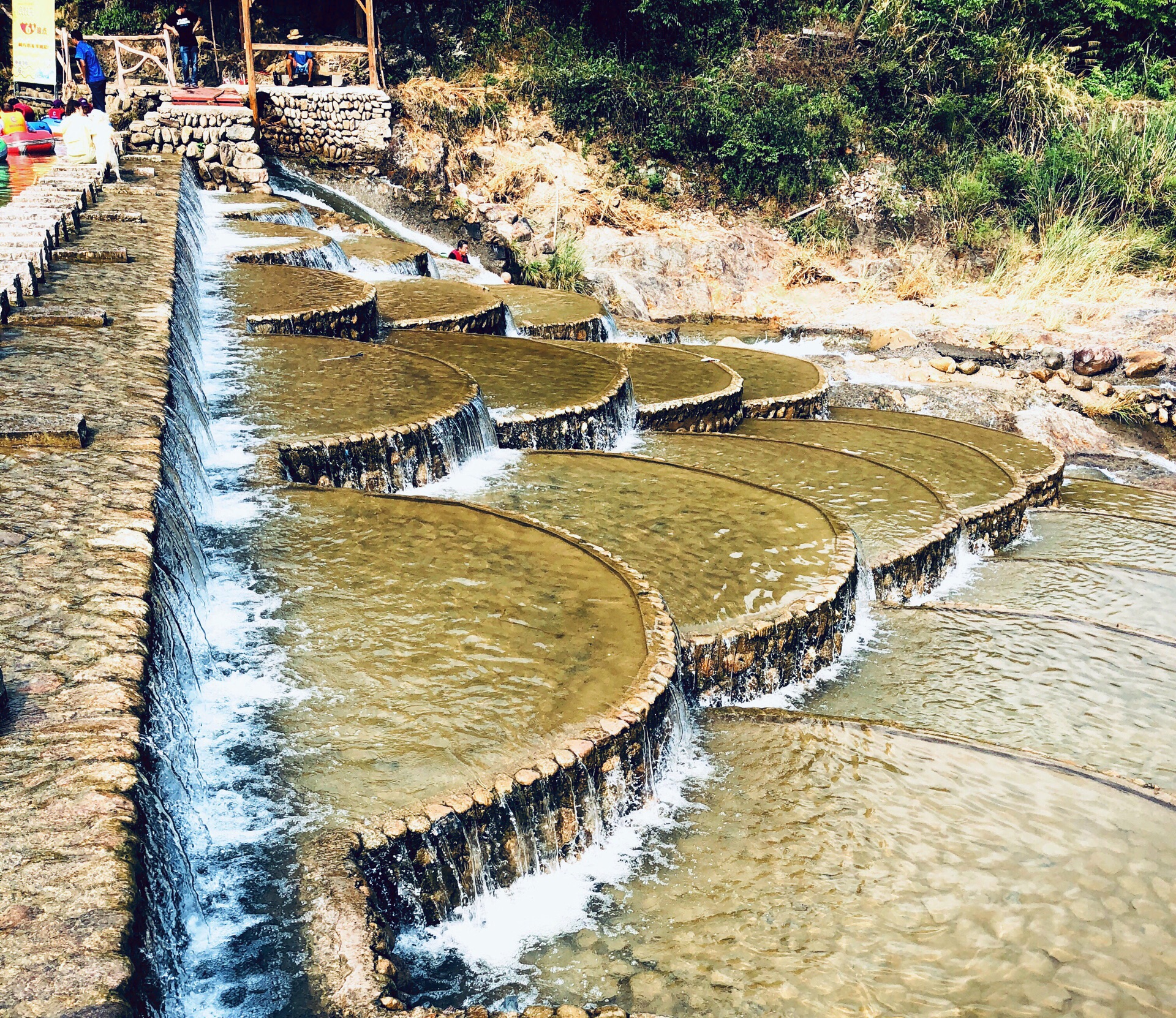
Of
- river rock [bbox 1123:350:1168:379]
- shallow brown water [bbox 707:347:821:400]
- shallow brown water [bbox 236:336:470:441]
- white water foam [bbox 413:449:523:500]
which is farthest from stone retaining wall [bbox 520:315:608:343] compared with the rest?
river rock [bbox 1123:350:1168:379]

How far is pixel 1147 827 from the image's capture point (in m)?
4.45

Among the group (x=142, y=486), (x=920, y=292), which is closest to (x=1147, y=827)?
(x=142, y=486)

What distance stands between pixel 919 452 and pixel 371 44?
12.9 meters

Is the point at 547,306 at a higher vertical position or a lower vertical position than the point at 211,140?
lower

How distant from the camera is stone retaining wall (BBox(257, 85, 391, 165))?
672 inches

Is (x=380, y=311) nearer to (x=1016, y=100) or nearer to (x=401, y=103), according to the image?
(x=401, y=103)

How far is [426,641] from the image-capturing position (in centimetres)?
433

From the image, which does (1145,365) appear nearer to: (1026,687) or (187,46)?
(1026,687)

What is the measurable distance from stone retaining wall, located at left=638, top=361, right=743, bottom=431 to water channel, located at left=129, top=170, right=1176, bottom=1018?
1063 millimetres

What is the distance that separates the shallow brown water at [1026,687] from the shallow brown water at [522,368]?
3.02 m

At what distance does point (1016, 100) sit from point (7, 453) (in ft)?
60.8

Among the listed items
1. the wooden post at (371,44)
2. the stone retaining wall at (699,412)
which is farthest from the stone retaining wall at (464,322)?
the wooden post at (371,44)

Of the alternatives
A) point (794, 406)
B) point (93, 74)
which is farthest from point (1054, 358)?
point (93, 74)

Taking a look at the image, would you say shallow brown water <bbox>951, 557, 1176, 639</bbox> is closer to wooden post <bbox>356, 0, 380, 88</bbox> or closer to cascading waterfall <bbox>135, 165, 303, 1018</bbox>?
cascading waterfall <bbox>135, 165, 303, 1018</bbox>
